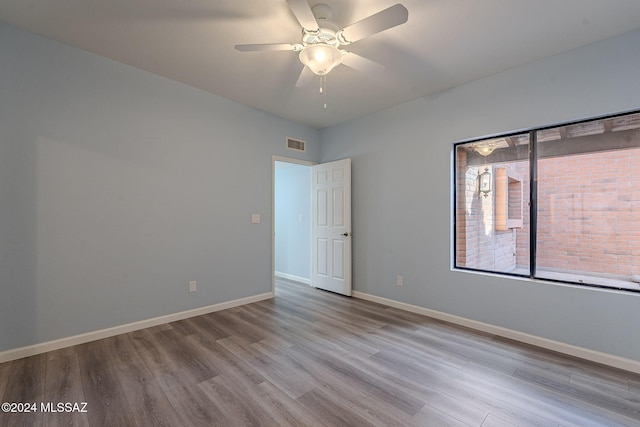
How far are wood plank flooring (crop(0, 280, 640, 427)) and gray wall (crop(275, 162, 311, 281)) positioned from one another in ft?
7.61

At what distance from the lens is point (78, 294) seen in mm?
2695

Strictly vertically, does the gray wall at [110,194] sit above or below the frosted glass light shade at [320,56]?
below

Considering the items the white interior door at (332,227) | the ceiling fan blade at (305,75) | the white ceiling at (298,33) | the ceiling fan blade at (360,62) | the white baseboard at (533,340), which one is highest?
the white ceiling at (298,33)

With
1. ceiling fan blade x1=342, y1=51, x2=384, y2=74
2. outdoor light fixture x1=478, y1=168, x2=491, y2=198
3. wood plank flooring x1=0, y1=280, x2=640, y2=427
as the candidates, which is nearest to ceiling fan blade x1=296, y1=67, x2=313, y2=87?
ceiling fan blade x1=342, y1=51, x2=384, y2=74

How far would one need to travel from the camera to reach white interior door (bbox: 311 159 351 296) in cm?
436

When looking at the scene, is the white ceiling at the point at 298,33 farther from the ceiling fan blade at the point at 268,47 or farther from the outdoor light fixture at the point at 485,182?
the outdoor light fixture at the point at 485,182

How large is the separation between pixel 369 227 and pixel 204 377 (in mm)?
2808

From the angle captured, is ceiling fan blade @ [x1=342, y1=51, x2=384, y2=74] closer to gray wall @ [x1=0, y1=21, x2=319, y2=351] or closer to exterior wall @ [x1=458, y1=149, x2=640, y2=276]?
exterior wall @ [x1=458, y1=149, x2=640, y2=276]

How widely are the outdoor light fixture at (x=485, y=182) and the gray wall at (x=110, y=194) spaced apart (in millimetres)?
2965

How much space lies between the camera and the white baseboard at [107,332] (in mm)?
2410

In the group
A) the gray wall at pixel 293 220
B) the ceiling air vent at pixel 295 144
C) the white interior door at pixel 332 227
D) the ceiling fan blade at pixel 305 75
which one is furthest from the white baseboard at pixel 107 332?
the ceiling fan blade at pixel 305 75

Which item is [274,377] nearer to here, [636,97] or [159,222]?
[159,222]

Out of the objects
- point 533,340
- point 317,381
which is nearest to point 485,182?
point 533,340

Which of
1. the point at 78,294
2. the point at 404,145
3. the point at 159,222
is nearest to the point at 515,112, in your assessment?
the point at 404,145
